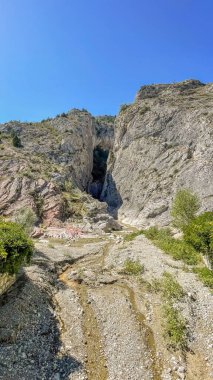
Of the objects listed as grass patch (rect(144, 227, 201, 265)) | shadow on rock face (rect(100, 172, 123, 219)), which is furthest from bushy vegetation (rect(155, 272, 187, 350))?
shadow on rock face (rect(100, 172, 123, 219))

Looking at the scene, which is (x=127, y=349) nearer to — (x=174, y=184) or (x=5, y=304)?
(x=5, y=304)

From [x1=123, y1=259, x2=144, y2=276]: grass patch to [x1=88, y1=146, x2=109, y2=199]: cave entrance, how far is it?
98.9 m

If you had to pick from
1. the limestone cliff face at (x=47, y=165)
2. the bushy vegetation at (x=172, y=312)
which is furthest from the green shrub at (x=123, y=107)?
the bushy vegetation at (x=172, y=312)

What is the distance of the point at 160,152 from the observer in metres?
102

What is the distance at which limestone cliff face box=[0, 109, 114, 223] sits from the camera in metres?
74.4

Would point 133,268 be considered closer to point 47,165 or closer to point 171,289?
point 171,289

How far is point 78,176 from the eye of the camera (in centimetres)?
11662

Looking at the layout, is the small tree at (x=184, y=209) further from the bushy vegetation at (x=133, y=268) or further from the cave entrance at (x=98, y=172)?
the cave entrance at (x=98, y=172)

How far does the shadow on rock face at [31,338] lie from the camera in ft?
55.2

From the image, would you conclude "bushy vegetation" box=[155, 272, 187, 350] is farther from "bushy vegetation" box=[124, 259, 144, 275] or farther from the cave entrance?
the cave entrance

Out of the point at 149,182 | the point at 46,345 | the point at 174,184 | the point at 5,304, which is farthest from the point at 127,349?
the point at 149,182

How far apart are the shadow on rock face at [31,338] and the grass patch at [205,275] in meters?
15.6

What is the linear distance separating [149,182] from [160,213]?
17.0 meters

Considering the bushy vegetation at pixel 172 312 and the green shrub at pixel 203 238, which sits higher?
the green shrub at pixel 203 238
